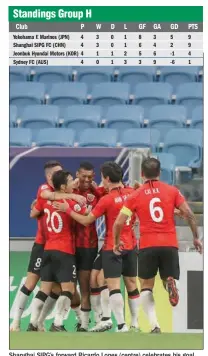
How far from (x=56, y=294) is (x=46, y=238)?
Result: 1.66 ft

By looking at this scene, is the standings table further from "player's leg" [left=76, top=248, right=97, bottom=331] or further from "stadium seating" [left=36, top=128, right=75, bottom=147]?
"stadium seating" [left=36, top=128, right=75, bottom=147]

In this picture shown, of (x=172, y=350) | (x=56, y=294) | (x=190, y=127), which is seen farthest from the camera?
(x=190, y=127)

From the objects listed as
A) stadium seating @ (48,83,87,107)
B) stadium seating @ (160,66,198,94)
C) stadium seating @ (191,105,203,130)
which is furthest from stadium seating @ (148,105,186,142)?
stadium seating @ (48,83,87,107)

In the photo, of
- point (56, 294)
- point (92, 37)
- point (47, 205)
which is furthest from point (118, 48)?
point (56, 294)

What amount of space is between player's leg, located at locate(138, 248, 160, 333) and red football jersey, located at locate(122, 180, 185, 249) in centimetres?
9

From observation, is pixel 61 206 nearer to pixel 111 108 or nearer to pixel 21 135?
pixel 21 135

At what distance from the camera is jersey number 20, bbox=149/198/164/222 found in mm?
7793

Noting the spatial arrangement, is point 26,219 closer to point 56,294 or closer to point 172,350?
point 56,294

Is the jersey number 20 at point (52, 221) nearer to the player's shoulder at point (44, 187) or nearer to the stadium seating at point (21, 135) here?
the player's shoulder at point (44, 187)

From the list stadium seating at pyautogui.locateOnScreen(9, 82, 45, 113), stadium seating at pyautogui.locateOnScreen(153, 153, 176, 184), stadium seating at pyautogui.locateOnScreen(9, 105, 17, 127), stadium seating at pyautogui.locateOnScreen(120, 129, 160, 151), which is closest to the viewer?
stadium seating at pyautogui.locateOnScreen(153, 153, 176, 184)

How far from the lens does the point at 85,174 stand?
805 centimetres

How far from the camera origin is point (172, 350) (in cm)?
763

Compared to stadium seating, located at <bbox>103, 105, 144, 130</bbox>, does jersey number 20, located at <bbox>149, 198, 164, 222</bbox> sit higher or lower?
lower

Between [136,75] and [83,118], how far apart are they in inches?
58.2
